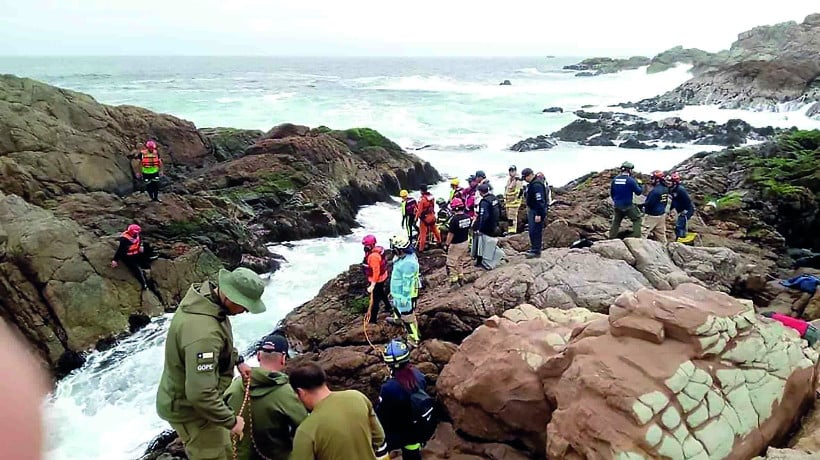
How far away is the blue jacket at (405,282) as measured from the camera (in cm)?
902

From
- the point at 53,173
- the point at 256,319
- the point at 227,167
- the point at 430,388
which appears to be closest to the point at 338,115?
the point at 227,167

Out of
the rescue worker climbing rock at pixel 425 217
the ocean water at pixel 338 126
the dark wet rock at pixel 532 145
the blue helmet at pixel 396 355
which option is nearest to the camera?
the blue helmet at pixel 396 355

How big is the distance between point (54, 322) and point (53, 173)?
7678 mm

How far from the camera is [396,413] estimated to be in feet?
19.1

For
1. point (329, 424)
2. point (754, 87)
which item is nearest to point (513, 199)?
point (329, 424)

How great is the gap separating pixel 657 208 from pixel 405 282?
6.28 metres

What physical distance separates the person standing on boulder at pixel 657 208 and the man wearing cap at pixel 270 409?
32.6 feet

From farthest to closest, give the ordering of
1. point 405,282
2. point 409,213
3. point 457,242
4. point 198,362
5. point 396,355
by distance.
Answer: point 409,213
point 457,242
point 405,282
point 396,355
point 198,362

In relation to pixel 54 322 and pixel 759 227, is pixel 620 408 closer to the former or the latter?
pixel 54 322

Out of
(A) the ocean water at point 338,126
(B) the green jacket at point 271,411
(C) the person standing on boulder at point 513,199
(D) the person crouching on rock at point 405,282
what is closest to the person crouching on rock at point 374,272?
(D) the person crouching on rock at point 405,282

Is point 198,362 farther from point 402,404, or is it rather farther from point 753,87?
point 753,87

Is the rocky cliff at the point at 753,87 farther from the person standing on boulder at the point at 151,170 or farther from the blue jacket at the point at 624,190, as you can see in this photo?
the person standing on boulder at the point at 151,170

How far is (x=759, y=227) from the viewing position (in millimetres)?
14883

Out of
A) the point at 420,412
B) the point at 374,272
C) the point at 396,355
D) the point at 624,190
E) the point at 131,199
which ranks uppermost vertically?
Result: the point at 396,355
